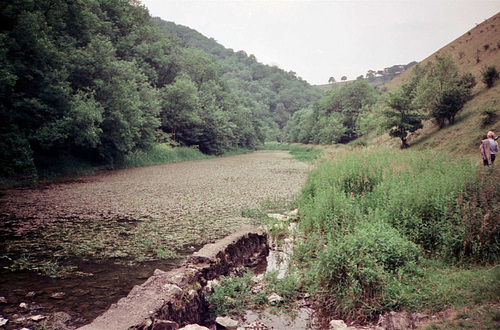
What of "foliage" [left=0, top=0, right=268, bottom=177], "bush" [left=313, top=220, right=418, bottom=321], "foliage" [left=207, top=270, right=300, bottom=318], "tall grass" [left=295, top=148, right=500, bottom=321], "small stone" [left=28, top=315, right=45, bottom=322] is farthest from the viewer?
"foliage" [left=0, top=0, right=268, bottom=177]

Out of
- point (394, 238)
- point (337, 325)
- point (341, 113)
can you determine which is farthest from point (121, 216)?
point (341, 113)

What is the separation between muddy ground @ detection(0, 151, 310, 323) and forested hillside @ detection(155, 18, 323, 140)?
117 m

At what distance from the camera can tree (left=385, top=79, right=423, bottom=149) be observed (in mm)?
33844

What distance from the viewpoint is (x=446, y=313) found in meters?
3.96

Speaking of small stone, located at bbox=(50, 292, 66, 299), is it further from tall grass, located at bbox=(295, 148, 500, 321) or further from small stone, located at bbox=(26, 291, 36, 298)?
tall grass, located at bbox=(295, 148, 500, 321)

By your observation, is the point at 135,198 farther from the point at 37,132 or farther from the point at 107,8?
the point at 107,8

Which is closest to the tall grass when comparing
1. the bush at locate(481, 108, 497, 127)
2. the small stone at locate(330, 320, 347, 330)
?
the small stone at locate(330, 320, 347, 330)

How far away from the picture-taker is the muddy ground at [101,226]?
5.84m

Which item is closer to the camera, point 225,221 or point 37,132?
point 225,221

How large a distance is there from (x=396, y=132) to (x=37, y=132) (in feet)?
113

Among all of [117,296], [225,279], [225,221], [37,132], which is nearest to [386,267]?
[225,279]

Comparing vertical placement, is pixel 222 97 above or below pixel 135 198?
above

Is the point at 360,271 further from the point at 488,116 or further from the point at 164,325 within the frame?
the point at 488,116

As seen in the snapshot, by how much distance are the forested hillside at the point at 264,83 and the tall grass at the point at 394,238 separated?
123422 mm
